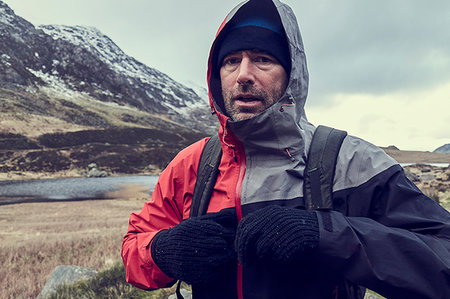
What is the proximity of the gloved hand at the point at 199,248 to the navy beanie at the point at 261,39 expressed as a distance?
1.07m

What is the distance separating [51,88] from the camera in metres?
89.7

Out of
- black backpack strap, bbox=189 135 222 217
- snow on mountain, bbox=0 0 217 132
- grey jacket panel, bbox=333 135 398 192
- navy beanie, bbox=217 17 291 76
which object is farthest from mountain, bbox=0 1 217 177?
grey jacket panel, bbox=333 135 398 192

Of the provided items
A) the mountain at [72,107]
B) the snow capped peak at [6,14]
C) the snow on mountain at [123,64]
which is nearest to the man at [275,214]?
the mountain at [72,107]

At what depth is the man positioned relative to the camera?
1.23 meters

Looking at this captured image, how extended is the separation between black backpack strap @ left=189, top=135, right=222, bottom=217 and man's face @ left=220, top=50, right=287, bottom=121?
30 cm

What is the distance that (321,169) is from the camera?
151cm

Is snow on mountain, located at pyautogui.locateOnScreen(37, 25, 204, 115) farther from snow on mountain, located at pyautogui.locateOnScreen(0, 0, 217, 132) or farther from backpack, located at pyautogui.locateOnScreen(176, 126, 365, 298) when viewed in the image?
backpack, located at pyautogui.locateOnScreen(176, 126, 365, 298)

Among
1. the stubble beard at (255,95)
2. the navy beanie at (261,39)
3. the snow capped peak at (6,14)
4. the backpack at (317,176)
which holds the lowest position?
the backpack at (317,176)

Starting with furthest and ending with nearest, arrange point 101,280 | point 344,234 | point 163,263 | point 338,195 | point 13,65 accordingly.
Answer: point 13,65
point 101,280
point 163,263
point 338,195
point 344,234

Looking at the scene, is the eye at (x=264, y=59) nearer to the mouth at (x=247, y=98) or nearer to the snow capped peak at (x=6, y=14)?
the mouth at (x=247, y=98)

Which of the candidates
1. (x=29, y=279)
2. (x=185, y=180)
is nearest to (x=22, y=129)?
(x=29, y=279)

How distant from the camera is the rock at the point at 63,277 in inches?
159

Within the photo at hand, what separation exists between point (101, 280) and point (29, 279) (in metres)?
1.65

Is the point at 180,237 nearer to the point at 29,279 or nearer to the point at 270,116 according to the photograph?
the point at 270,116
